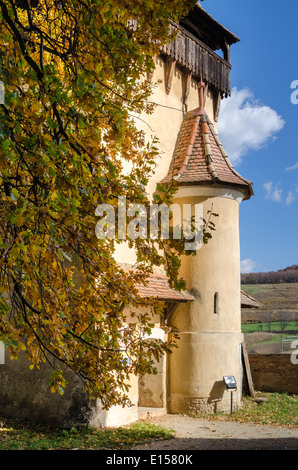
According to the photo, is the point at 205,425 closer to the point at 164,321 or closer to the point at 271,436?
the point at 271,436

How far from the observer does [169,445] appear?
1028 centimetres

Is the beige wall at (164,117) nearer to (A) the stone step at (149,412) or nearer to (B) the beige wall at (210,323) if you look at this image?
(B) the beige wall at (210,323)

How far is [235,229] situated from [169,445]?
7559mm

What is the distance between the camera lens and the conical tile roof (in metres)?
15.2

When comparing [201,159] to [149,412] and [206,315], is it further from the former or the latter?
[149,412]

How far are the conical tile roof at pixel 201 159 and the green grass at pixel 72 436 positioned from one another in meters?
6.96

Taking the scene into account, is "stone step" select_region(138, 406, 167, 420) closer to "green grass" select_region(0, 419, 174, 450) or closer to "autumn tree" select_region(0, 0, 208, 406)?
"green grass" select_region(0, 419, 174, 450)

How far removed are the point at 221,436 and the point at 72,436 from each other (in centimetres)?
335

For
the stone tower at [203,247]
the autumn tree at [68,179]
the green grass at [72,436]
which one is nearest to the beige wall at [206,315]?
the stone tower at [203,247]

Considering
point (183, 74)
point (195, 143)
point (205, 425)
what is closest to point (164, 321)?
point (205, 425)

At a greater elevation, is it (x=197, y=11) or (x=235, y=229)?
(x=197, y=11)

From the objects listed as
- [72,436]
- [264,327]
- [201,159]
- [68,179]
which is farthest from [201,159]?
[264,327]

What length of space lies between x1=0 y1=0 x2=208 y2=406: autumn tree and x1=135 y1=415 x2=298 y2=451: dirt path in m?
5.31

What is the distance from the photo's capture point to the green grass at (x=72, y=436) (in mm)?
9695
